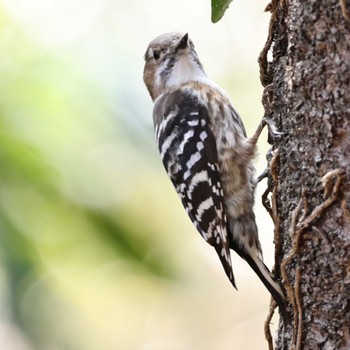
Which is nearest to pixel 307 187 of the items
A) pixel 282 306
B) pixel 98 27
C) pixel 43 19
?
pixel 282 306

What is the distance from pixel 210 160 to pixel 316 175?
836 millimetres

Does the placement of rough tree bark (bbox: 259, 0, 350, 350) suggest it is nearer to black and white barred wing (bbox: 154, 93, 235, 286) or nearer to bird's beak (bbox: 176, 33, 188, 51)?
black and white barred wing (bbox: 154, 93, 235, 286)

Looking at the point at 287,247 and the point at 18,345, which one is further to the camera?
the point at 18,345

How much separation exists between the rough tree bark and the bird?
1.28 ft

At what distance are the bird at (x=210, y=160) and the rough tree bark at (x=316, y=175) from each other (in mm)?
391

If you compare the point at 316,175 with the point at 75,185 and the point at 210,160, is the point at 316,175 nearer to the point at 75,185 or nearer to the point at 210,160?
the point at 210,160

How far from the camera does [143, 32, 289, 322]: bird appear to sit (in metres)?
3.18

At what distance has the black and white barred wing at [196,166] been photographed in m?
3.19

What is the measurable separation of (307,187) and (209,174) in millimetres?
781

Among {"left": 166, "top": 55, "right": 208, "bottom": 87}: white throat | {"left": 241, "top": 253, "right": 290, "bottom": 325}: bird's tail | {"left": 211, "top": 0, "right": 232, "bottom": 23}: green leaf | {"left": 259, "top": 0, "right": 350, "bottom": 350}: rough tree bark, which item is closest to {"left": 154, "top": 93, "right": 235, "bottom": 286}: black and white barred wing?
{"left": 166, "top": 55, "right": 208, "bottom": 87}: white throat

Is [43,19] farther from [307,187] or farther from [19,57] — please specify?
[307,187]

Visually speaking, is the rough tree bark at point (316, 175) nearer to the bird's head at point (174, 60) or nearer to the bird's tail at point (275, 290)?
the bird's tail at point (275, 290)

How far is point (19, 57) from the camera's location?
3920mm

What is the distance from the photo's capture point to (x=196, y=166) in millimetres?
3293
